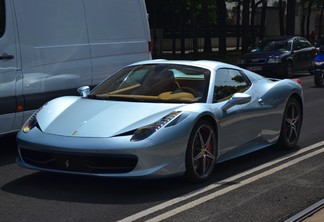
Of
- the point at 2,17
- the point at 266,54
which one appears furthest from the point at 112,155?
the point at 266,54

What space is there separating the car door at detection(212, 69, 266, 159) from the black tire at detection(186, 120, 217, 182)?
175 millimetres

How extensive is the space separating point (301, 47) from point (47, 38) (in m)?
15.3

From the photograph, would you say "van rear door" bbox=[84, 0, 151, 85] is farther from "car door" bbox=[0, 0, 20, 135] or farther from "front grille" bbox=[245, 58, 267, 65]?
"front grille" bbox=[245, 58, 267, 65]

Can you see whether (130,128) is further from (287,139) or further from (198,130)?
(287,139)

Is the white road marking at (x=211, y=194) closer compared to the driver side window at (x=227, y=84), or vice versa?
the white road marking at (x=211, y=194)

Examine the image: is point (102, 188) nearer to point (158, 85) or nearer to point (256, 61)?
point (158, 85)

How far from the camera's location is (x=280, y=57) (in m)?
19.3

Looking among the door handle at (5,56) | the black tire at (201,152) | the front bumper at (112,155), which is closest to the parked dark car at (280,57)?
the door handle at (5,56)

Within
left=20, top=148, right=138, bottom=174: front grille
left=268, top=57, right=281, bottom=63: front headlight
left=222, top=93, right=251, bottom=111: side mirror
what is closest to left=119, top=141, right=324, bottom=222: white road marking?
left=20, top=148, right=138, bottom=174: front grille

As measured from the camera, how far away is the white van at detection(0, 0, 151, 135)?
6805 mm

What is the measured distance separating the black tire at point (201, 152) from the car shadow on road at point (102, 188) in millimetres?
116

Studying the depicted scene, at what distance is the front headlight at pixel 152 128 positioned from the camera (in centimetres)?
521

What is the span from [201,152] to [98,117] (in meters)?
1.12

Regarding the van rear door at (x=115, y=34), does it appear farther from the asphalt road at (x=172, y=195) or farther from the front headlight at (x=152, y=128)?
the front headlight at (x=152, y=128)
